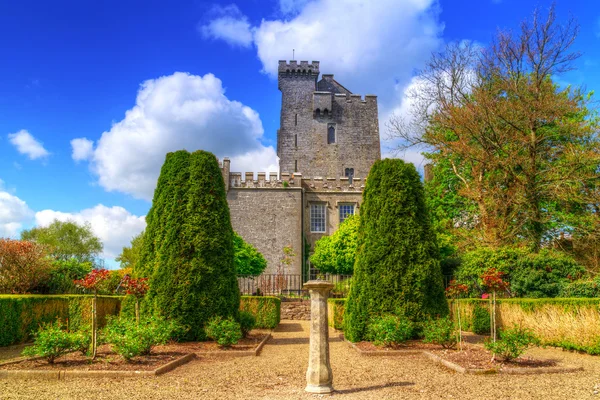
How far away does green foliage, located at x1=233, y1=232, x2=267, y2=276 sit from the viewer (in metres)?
26.0

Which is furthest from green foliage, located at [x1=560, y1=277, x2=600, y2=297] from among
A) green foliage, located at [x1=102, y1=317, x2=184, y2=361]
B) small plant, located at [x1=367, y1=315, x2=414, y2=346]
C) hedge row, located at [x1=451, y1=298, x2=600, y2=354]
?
green foliage, located at [x1=102, y1=317, x2=184, y2=361]

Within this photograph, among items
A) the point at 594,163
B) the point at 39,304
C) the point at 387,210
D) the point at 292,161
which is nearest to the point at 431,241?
the point at 387,210

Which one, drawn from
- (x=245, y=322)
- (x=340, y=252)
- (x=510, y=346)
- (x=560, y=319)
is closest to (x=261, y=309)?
(x=245, y=322)

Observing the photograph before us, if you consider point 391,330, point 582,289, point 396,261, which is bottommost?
point 391,330

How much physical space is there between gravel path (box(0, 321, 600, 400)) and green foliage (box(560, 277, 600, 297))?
417 cm

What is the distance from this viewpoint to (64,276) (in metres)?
18.1

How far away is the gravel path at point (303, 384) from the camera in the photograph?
634cm

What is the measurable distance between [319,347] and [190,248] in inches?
223

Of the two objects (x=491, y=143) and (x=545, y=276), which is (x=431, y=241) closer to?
(x=545, y=276)

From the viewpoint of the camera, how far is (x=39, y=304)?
1222 centimetres

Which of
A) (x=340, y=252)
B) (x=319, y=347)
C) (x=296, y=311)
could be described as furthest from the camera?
(x=340, y=252)

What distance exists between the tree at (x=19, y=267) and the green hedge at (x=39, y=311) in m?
4.26

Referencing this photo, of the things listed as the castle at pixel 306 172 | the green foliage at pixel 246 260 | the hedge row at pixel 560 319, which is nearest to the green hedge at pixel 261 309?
the hedge row at pixel 560 319

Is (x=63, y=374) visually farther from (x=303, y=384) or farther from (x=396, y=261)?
(x=396, y=261)
